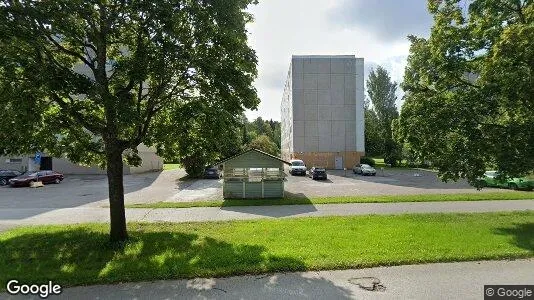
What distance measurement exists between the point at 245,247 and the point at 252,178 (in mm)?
12617

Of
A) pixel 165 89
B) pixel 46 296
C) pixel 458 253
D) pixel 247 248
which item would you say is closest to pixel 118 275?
pixel 46 296

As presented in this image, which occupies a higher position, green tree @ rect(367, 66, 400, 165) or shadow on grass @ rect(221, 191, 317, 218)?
green tree @ rect(367, 66, 400, 165)

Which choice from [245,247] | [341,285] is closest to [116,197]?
[245,247]

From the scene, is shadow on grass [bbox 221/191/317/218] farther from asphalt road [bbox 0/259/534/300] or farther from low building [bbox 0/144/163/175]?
low building [bbox 0/144/163/175]

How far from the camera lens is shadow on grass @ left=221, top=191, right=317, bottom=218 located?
17.3 meters

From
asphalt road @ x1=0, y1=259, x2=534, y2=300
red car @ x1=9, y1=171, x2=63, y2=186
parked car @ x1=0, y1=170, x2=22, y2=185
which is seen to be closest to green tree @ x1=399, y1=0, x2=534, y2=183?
asphalt road @ x1=0, y1=259, x2=534, y2=300

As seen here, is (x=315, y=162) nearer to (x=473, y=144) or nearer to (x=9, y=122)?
(x=473, y=144)

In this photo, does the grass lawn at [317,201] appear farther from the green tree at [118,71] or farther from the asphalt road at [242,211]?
the green tree at [118,71]

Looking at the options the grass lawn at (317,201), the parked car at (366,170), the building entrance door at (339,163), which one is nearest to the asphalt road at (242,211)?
the grass lawn at (317,201)

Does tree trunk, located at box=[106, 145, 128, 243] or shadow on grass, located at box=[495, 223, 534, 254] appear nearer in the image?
shadow on grass, located at box=[495, 223, 534, 254]

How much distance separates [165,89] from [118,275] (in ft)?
17.9

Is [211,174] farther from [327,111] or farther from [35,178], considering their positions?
[327,111]

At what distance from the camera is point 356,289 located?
279 inches

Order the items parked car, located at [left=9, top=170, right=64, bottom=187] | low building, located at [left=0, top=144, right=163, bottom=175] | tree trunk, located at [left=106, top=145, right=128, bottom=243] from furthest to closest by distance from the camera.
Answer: low building, located at [left=0, top=144, right=163, bottom=175] < parked car, located at [left=9, top=170, right=64, bottom=187] < tree trunk, located at [left=106, top=145, right=128, bottom=243]
